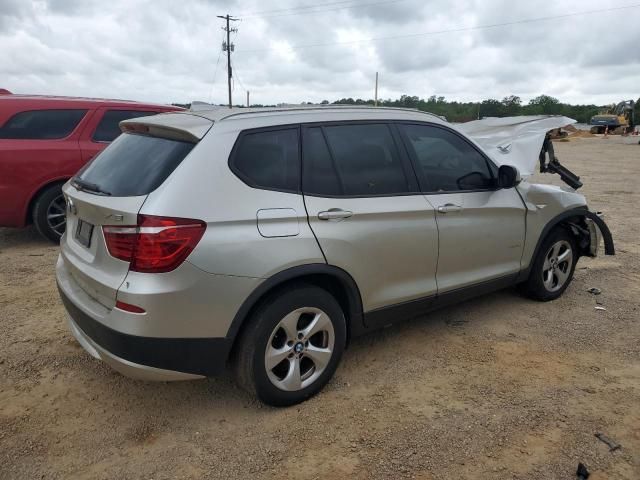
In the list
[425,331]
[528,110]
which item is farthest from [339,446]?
[528,110]

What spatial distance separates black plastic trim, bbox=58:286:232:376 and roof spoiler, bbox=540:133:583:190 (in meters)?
3.73

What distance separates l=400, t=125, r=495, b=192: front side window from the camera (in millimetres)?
3541

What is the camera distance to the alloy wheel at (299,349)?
2818 millimetres

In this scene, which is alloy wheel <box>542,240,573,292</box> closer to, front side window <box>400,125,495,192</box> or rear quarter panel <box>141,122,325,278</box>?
front side window <box>400,125,495,192</box>

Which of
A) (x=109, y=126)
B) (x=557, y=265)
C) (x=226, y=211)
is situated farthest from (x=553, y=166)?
(x=109, y=126)

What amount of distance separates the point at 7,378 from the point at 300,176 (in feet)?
7.46

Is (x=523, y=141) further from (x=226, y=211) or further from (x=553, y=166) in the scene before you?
(x=226, y=211)

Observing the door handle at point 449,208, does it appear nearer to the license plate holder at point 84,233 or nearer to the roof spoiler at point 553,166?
the roof spoiler at point 553,166

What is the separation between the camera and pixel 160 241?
240cm

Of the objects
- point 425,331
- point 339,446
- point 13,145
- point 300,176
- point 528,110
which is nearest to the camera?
point 339,446

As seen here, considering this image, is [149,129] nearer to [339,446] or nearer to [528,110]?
[339,446]

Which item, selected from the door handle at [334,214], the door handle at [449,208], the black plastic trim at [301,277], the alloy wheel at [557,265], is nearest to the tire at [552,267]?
the alloy wheel at [557,265]

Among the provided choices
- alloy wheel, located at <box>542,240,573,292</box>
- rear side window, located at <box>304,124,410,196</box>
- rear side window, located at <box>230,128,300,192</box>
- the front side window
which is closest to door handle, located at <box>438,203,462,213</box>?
the front side window

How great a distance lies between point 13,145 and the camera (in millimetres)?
5809
